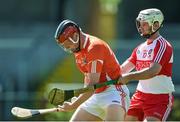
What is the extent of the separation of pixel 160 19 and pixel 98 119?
4.25 feet

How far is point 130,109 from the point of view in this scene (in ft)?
31.9

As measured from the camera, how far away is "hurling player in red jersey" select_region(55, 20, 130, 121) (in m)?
9.01

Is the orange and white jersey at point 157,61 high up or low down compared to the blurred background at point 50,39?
up

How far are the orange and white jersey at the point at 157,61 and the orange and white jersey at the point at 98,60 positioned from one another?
16.1 inches

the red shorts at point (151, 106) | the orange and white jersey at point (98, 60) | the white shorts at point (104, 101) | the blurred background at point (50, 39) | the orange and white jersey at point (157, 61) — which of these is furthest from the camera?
the blurred background at point (50, 39)

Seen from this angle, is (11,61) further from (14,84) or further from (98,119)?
(98,119)

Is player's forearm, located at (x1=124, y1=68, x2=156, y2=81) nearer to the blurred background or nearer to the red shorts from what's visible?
the red shorts

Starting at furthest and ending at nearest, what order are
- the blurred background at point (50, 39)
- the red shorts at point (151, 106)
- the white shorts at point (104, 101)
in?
the blurred background at point (50, 39) → the red shorts at point (151, 106) → the white shorts at point (104, 101)

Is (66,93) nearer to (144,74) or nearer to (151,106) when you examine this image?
(144,74)

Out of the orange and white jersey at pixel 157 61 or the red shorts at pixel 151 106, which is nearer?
the orange and white jersey at pixel 157 61

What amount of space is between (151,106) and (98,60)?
94 centimetres

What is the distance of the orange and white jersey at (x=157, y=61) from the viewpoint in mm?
9383

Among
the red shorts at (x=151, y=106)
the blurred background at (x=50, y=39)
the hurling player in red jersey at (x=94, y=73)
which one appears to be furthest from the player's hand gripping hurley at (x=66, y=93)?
the blurred background at (x=50, y=39)

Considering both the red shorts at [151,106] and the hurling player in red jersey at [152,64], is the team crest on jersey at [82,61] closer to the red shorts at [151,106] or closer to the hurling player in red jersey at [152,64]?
the hurling player in red jersey at [152,64]
